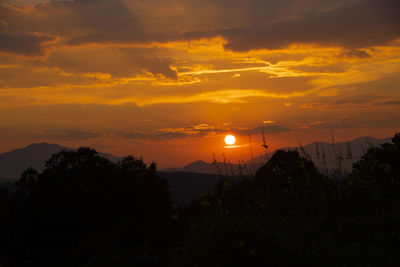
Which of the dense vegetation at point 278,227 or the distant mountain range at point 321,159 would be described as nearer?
the dense vegetation at point 278,227

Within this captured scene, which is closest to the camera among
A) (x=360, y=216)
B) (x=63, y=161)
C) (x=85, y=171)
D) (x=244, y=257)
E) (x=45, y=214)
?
(x=244, y=257)

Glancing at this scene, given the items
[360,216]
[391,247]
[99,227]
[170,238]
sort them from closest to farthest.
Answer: [391,247]
[360,216]
[170,238]
[99,227]

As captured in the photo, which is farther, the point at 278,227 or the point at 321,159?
the point at 321,159

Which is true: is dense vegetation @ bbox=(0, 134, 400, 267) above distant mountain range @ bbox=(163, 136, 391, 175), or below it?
below

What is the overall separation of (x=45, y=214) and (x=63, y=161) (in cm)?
478

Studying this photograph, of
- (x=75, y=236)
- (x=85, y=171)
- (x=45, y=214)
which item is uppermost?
(x=85, y=171)

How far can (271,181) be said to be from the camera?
10.7m

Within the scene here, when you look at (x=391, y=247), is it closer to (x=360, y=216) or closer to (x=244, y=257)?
(x=360, y=216)

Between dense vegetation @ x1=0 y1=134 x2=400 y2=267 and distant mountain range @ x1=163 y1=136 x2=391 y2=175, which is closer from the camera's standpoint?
dense vegetation @ x1=0 y1=134 x2=400 y2=267

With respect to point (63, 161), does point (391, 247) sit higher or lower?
lower

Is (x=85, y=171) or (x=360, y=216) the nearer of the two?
(x=360, y=216)

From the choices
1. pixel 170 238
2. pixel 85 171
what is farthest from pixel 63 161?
pixel 170 238

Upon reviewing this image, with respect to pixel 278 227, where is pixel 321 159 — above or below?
above

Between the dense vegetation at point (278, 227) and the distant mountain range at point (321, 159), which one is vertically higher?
the distant mountain range at point (321, 159)
